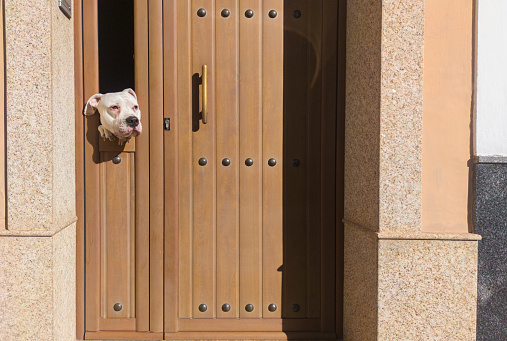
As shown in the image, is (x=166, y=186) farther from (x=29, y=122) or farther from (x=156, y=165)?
(x=29, y=122)

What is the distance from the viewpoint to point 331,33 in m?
3.47

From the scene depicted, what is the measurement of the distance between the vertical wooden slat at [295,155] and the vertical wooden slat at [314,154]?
0.02 metres

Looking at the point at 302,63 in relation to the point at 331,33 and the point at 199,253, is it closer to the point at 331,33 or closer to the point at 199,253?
the point at 331,33

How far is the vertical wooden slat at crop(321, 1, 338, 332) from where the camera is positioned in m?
3.47


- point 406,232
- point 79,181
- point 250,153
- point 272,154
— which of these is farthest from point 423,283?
point 79,181

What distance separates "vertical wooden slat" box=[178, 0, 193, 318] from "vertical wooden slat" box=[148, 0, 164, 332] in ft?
0.44

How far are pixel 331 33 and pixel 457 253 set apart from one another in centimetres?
181

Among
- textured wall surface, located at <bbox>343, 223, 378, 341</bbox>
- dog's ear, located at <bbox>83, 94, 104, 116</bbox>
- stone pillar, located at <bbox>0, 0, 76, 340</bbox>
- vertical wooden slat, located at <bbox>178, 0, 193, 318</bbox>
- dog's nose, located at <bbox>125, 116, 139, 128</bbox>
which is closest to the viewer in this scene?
stone pillar, located at <bbox>0, 0, 76, 340</bbox>

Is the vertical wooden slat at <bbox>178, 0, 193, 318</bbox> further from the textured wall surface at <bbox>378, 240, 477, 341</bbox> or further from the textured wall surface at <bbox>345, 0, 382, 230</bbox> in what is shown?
the textured wall surface at <bbox>378, 240, 477, 341</bbox>

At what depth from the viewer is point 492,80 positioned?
3.08 metres

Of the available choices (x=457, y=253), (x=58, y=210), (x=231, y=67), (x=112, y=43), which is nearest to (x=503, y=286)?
(x=457, y=253)

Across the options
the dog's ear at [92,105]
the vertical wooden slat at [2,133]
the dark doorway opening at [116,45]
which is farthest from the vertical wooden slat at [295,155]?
the vertical wooden slat at [2,133]

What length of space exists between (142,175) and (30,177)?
0.75 m

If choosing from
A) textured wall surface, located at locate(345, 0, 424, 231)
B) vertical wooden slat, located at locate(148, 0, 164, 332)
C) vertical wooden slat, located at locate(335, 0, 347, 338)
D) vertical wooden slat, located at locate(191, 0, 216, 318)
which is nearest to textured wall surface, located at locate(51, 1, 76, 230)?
vertical wooden slat, located at locate(148, 0, 164, 332)
